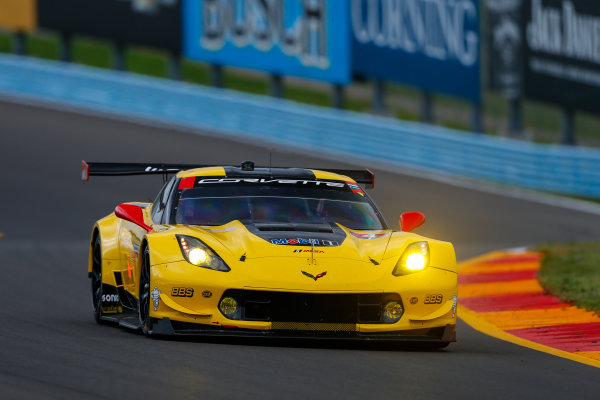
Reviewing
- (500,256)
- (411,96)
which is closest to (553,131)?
(411,96)

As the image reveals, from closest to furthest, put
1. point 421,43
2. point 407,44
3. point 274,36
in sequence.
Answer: point 421,43
point 407,44
point 274,36

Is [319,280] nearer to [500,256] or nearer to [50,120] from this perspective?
[500,256]

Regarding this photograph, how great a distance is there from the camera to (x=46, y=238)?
16219mm

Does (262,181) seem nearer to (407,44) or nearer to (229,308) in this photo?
(229,308)

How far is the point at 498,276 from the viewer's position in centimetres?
1395

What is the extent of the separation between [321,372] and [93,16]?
2851 cm

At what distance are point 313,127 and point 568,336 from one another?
17.6 m

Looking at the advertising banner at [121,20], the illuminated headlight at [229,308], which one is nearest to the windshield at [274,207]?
the illuminated headlight at [229,308]

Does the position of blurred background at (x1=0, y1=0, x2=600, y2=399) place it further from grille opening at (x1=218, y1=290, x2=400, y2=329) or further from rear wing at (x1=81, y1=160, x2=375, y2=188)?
rear wing at (x1=81, y1=160, x2=375, y2=188)

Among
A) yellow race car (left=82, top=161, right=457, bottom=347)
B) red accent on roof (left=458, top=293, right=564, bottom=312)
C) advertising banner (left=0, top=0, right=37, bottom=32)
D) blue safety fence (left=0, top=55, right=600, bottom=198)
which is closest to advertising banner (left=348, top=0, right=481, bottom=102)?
blue safety fence (left=0, top=55, right=600, bottom=198)

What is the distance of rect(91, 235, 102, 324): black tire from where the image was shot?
9.85 m

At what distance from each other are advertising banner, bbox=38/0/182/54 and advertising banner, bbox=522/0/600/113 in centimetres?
926

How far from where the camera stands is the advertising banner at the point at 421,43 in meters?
25.9

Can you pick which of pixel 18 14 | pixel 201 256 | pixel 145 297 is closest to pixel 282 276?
pixel 201 256
